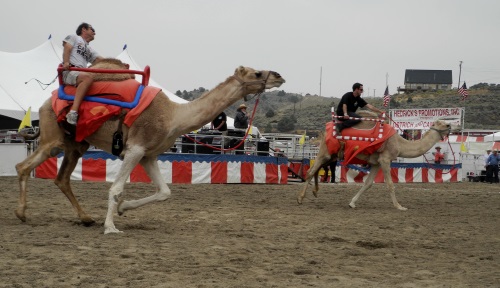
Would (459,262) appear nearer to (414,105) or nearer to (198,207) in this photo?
(198,207)

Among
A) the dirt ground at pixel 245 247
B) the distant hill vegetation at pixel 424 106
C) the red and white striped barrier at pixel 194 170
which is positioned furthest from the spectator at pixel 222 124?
the distant hill vegetation at pixel 424 106

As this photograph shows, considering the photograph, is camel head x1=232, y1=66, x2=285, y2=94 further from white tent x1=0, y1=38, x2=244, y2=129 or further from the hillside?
the hillside

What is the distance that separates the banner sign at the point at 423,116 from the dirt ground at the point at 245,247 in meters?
26.0

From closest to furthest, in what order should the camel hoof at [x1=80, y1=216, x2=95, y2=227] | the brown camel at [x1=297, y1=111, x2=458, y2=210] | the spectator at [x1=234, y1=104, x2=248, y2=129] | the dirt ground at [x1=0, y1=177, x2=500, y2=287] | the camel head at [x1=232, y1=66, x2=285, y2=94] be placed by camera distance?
the dirt ground at [x1=0, y1=177, x2=500, y2=287], the camel hoof at [x1=80, y1=216, x2=95, y2=227], the camel head at [x1=232, y1=66, x2=285, y2=94], the brown camel at [x1=297, y1=111, x2=458, y2=210], the spectator at [x1=234, y1=104, x2=248, y2=129]

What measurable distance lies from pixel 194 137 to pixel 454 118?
22.0 metres

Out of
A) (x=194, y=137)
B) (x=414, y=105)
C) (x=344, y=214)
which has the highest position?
(x=414, y=105)

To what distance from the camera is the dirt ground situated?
17.4ft

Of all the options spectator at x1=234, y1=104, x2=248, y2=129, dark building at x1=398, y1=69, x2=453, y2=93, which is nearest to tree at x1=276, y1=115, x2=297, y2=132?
dark building at x1=398, y1=69, x2=453, y2=93

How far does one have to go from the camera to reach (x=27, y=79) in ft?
80.7

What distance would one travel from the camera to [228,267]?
573cm

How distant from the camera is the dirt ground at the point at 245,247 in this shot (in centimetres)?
531

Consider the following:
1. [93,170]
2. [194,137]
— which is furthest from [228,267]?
[194,137]

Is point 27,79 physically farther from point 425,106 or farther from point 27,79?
point 425,106

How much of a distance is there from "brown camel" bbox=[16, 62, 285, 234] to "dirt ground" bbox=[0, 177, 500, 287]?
57cm
